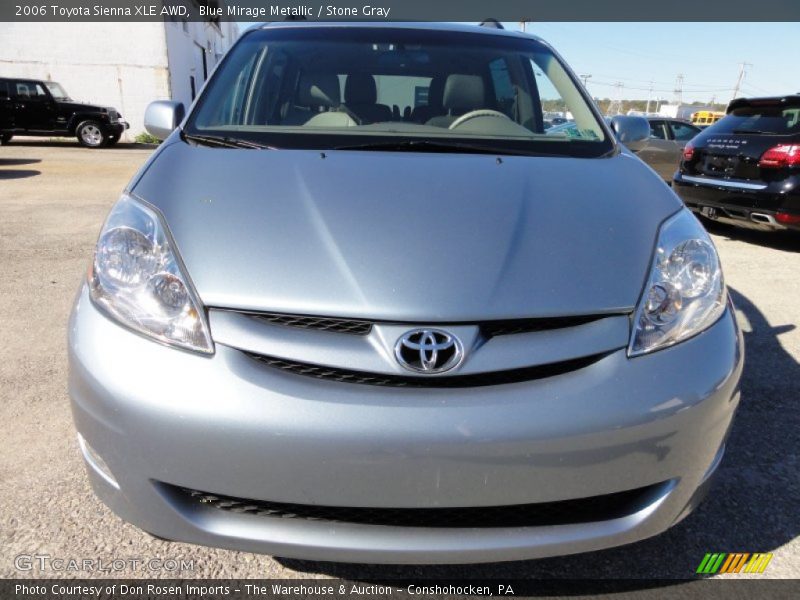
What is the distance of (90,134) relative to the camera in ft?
A: 56.0

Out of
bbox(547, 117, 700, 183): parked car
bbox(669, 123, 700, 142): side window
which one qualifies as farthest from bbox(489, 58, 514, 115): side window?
bbox(669, 123, 700, 142): side window

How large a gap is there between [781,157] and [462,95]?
440 centimetres

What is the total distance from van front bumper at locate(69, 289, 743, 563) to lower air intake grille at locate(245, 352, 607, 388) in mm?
21

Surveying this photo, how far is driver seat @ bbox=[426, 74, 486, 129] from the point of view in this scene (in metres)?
2.62

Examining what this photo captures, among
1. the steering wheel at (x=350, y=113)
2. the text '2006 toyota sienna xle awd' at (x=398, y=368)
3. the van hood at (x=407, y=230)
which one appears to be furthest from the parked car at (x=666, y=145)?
the text '2006 toyota sienna xle awd' at (x=398, y=368)

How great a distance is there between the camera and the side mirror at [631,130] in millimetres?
2729

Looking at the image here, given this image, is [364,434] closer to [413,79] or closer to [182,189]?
[182,189]

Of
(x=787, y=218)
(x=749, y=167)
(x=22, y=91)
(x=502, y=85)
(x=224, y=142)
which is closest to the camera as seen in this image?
(x=224, y=142)

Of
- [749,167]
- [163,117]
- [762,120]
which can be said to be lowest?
[749,167]

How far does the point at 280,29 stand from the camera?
2754 millimetres

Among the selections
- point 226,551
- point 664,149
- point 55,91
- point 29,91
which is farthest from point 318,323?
point 55,91

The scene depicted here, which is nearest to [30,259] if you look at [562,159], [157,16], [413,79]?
[413,79]

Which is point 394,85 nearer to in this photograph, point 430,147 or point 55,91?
point 430,147

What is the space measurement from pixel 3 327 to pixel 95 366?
257 centimetres
